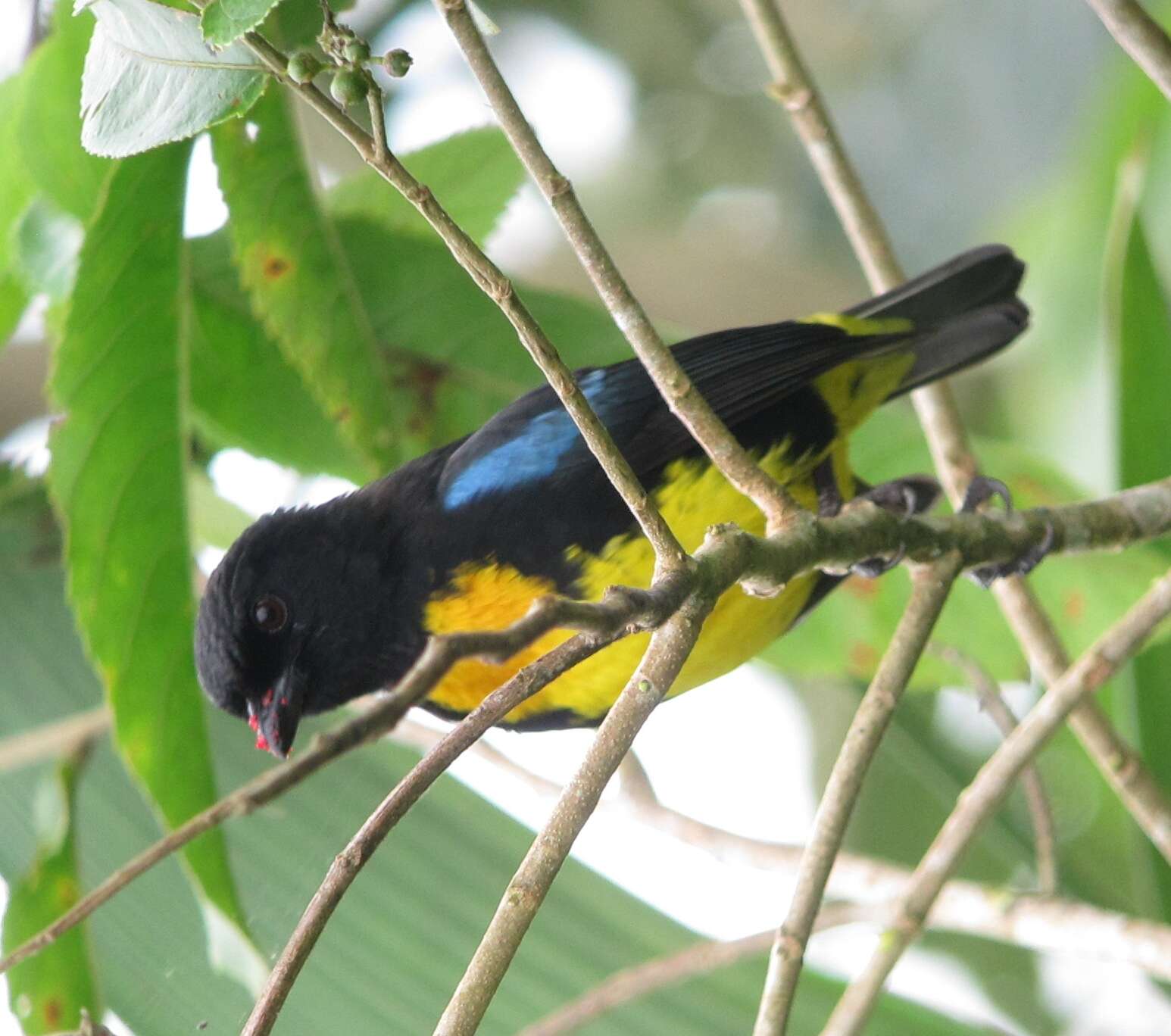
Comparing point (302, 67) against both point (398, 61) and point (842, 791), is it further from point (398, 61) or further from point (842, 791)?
point (842, 791)

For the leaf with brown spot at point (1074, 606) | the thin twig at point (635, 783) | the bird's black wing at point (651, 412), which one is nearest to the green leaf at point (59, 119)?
the bird's black wing at point (651, 412)

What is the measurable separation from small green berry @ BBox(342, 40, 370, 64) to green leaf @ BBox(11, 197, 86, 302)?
1.27 m

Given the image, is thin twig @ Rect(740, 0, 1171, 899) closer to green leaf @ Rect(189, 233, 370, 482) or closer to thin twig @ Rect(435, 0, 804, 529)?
thin twig @ Rect(435, 0, 804, 529)

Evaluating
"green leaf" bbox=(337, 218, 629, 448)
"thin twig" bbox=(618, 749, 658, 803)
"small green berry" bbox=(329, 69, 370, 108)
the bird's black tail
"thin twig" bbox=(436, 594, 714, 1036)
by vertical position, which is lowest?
"thin twig" bbox=(436, 594, 714, 1036)

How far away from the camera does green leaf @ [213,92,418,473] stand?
240 cm

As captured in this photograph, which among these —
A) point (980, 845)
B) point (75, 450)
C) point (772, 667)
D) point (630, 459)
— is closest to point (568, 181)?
point (630, 459)

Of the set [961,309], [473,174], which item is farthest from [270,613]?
[961,309]

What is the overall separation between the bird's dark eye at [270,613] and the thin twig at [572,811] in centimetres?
132

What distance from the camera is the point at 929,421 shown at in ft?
8.12

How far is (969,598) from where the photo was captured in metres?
2.69

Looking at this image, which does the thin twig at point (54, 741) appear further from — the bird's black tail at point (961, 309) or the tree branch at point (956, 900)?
the bird's black tail at point (961, 309)

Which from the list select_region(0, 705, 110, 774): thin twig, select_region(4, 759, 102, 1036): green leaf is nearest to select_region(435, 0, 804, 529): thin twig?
select_region(4, 759, 102, 1036): green leaf

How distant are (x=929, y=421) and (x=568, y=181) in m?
1.31

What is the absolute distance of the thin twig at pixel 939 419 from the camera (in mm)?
2076
